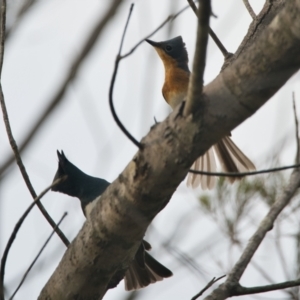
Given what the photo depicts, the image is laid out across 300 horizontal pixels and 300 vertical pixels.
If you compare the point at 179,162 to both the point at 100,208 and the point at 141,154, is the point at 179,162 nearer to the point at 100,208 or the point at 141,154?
the point at 141,154

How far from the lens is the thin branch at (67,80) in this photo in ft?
8.63

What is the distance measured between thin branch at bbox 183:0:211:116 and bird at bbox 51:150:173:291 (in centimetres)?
153

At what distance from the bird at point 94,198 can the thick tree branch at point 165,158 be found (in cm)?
103

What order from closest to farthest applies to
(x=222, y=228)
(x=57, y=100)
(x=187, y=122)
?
(x=187, y=122) → (x=57, y=100) → (x=222, y=228)

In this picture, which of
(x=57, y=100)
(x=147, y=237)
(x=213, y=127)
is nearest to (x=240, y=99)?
(x=213, y=127)

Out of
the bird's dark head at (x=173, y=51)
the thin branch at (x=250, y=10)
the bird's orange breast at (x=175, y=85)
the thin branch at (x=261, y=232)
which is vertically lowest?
the thin branch at (x=261, y=232)

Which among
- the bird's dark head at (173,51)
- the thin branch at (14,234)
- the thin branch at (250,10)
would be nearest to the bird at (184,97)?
the bird's dark head at (173,51)

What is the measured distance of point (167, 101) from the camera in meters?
5.12

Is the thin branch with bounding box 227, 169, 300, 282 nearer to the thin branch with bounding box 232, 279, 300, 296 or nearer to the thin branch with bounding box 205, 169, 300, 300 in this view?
the thin branch with bounding box 205, 169, 300, 300

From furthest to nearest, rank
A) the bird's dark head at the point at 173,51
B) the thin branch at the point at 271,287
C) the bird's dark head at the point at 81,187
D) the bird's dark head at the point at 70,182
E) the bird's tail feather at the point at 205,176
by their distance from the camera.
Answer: the bird's dark head at the point at 173,51
the bird's tail feather at the point at 205,176
the bird's dark head at the point at 81,187
the bird's dark head at the point at 70,182
the thin branch at the point at 271,287

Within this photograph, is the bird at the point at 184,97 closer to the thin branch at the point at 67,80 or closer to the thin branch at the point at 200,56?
the thin branch at the point at 67,80

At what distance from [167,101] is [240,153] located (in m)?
0.79

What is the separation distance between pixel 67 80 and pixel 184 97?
2.34m

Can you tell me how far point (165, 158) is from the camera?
171 centimetres
